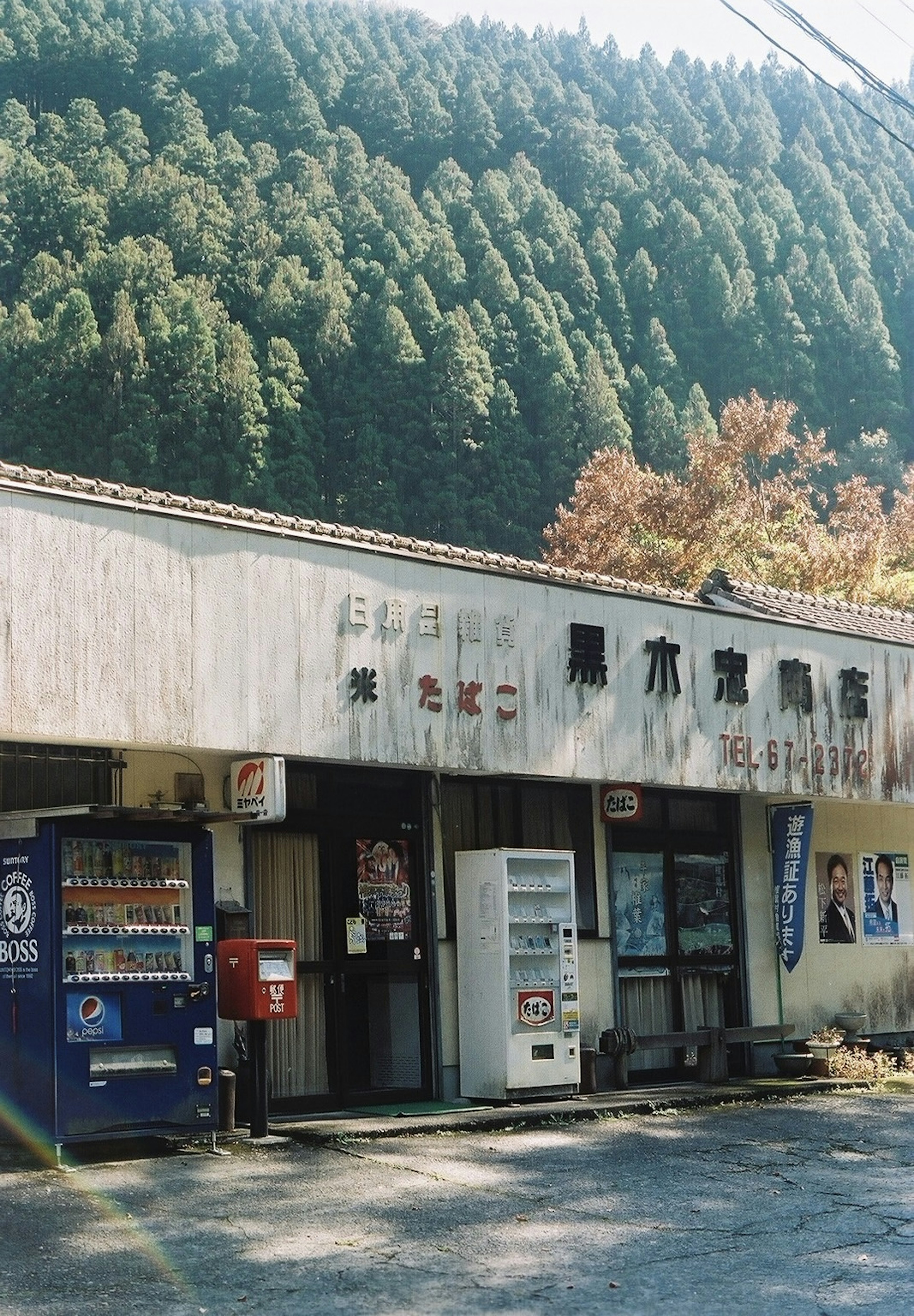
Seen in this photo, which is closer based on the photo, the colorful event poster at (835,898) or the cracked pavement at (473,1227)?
the cracked pavement at (473,1227)

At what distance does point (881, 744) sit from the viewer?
16625mm

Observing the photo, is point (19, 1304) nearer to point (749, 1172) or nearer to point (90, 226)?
point (749, 1172)

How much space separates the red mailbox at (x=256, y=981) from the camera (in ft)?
35.2

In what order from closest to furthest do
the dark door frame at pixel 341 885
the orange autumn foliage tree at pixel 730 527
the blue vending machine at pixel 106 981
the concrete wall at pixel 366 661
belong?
1. the blue vending machine at pixel 106 981
2. the concrete wall at pixel 366 661
3. the dark door frame at pixel 341 885
4. the orange autumn foliage tree at pixel 730 527

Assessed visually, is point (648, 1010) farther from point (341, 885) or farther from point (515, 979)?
point (341, 885)

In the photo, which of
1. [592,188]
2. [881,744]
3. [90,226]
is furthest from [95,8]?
[881,744]

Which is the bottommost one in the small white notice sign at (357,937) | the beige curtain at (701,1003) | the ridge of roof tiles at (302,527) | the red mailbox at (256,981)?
the beige curtain at (701,1003)

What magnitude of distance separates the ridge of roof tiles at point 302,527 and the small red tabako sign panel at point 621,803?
5.88ft

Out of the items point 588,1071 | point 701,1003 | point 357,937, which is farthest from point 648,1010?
point 357,937

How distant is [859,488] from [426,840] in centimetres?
3065

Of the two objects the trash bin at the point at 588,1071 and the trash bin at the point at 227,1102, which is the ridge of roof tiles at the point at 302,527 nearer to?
the trash bin at the point at 227,1102

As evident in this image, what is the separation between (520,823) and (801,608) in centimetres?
521

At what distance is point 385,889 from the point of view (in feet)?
43.3

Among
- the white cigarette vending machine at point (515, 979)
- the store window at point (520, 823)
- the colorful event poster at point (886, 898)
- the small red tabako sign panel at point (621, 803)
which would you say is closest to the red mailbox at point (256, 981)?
the white cigarette vending machine at point (515, 979)
